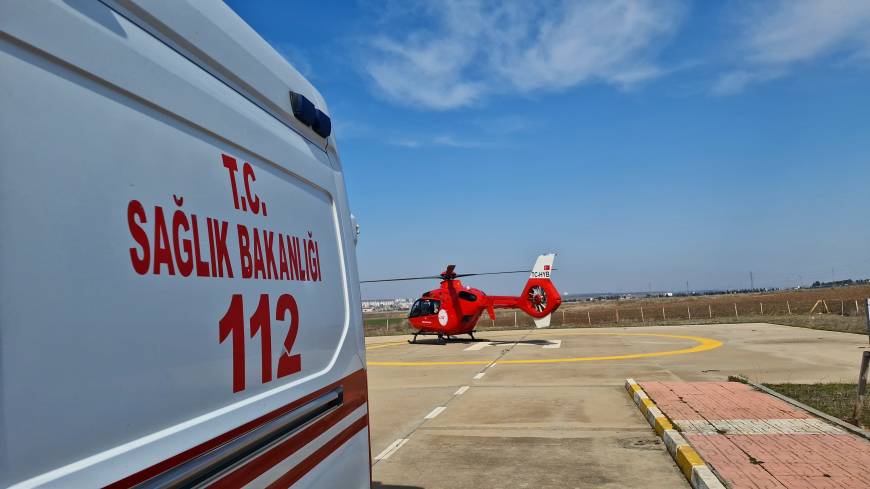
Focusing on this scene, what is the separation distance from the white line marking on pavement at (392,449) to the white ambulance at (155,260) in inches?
192

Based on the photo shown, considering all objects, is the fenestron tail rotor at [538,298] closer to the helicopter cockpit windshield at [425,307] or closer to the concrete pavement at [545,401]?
the concrete pavement at [545,401]

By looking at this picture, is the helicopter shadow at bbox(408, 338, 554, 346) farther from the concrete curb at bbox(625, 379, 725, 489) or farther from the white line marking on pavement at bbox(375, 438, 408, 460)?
the white line marking on pavement at bbox(375, 438, 408, 460)

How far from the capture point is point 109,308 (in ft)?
4.62

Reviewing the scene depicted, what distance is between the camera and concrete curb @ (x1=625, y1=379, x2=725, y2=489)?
5625 mm

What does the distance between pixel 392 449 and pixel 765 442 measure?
4.31 metres

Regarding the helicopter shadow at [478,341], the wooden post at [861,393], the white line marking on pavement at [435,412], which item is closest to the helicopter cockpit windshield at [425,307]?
the helicopter shadow at [478,341]

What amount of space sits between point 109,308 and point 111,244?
0.15 meters

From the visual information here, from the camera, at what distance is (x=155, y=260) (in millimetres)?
1590

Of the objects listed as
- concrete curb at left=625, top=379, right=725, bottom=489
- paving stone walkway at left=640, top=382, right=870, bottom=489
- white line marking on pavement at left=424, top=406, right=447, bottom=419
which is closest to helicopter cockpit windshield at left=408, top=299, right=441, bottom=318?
white line marking on pavement at left=424, top=406, right=447, bottom=419

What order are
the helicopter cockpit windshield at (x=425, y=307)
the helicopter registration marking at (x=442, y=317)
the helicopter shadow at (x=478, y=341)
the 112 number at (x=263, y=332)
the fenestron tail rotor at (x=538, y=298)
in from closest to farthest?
the 112 number at (x=263, y=332), the fenestron tail rotor at (x=538, y=298), the helicopter shadow at (x=478, y=341), the helicopter registration marking at (x=442, y=317), the helicopter cockpit windshield at (x=425, y=307)

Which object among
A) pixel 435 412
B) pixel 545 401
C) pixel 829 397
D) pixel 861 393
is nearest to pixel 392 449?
pixel 435 412

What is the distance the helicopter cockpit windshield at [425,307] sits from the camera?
80.3 feet

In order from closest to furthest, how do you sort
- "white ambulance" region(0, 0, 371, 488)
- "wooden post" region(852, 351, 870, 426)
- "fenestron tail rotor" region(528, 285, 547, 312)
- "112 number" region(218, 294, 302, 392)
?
1. "white ambulance" region(0, 0, 371, 488)
2. "112 number" region(218, 294, 302, 392)
3. "wooden post" region(852, 351, 870, 426)
4. "fenestron tail rotor" region(528, 285, 547, 312)

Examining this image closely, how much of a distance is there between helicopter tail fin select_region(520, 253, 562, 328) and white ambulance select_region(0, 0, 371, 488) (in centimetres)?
2102
